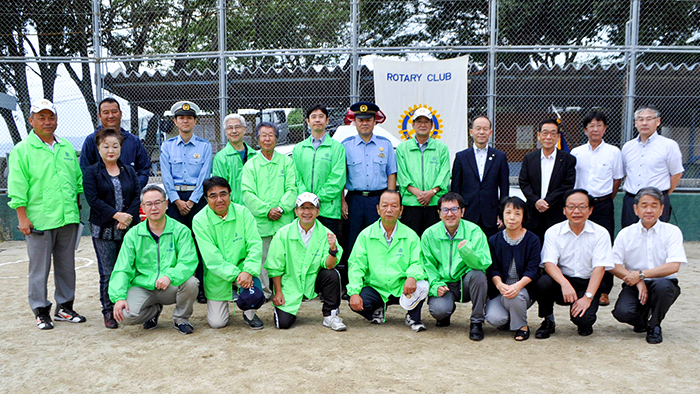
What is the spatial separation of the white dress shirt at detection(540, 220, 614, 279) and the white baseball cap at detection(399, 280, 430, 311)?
911mm

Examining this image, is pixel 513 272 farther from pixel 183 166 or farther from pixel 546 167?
pixel 183 166

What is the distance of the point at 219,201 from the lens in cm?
437

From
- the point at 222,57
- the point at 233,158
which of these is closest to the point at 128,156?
the point at 233,158

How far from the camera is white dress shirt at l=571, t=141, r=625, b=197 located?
511 centimetres

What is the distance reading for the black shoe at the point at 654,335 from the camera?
12.8ft

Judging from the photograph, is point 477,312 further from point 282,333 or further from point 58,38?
point 58,38

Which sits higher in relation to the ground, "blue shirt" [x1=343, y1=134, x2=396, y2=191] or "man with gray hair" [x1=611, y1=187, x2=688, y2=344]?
"blue shirt" [x1=343, y1=134, x2=396, y2=191]

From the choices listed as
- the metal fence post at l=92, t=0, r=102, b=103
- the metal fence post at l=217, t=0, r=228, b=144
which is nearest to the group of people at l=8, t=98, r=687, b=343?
the metal fence post at l=217, t=0, r=228, b=144

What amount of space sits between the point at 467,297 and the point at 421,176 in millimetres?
1349

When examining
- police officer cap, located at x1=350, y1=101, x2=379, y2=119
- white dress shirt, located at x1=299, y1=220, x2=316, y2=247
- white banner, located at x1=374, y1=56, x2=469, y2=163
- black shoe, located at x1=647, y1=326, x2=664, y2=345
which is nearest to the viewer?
black shoe, located at x1=647, y1=326, x2=664, y2=345

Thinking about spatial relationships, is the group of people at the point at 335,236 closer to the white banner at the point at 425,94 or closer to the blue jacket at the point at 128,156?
the blue jacket at the point at 128,156

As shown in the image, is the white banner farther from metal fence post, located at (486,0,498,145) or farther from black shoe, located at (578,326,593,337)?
black shoe, located at (578,326,593,337)

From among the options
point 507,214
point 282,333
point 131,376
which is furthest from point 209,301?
point 507,214

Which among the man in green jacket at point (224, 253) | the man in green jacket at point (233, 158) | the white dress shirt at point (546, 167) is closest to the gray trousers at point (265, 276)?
the man in green jacket at point (233, 158)
